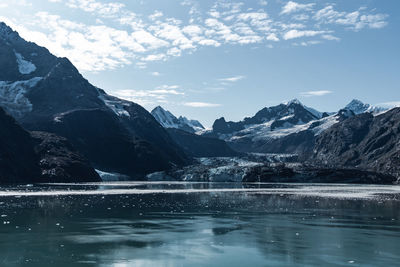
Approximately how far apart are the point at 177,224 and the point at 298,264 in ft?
77.4

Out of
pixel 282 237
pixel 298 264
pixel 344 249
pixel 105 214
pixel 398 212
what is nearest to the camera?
pixel 298 264

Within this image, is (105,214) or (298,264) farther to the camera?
(105,214)

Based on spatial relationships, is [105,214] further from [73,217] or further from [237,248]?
[237,248]

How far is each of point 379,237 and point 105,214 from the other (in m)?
36.5

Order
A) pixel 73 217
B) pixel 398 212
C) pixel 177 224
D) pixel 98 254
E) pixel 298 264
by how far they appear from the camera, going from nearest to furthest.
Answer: pixel 298 264
pixel 98 254
pixel 177 224
pixel 73 217
pixel 398 212

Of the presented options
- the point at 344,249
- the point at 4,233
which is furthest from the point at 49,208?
the point at 344,249

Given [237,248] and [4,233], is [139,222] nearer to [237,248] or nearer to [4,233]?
[4,233]

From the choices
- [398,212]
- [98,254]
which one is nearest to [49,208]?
[98,254]

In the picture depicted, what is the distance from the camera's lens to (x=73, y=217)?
2280 inches

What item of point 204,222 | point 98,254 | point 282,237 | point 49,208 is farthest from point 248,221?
point 49,208

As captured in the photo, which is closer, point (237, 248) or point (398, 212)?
point (237, 248)

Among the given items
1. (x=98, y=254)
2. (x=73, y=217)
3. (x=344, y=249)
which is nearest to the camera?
(x=98, y=254)

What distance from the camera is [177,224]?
53.0m

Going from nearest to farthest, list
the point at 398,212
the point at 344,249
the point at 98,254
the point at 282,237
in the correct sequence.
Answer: the point at 98,254, the point at 344,249, the point at 282,237, the point at 398,212
